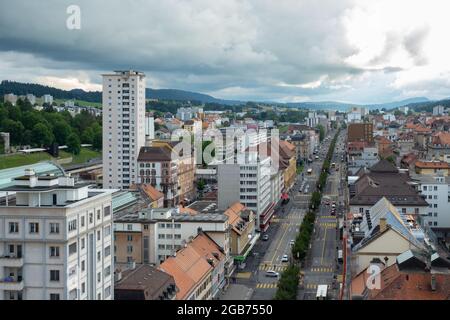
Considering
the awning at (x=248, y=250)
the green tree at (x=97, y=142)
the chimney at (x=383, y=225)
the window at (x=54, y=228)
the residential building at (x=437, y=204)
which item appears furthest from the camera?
the green tree at (x=97, y=142)

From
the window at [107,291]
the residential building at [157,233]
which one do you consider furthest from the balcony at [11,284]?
the residential building at [157,233]

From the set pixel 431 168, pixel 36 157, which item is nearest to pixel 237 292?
pixel 431 168

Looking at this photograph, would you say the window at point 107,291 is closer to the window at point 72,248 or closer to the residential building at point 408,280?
the window at point 72,248

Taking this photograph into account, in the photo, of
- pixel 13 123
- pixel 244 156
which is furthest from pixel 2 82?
pixel 244 156

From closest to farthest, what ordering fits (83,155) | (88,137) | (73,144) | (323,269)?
1. (323,269)
2. (73,144)
3. (83,155)
4. (88,137)

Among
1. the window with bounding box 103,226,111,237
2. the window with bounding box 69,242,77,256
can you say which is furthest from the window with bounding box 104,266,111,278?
the window with bounding box 69,242,77,256

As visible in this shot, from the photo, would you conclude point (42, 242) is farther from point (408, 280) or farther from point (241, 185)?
point (241, 185)
